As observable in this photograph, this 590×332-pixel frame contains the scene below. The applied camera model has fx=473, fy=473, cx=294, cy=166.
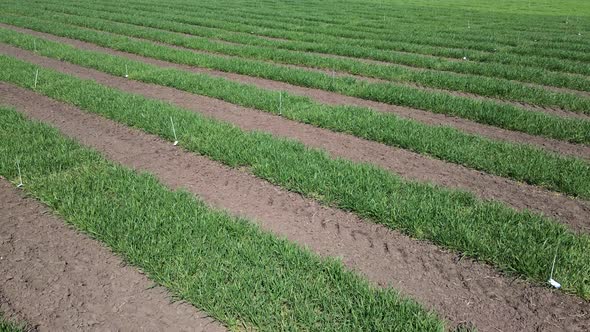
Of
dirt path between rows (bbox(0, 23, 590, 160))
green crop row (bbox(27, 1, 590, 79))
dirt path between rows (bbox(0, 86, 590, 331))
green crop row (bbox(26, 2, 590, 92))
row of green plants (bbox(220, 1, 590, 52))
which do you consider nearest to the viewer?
dirt path between rows (bbox(0, 86, 590, 331))

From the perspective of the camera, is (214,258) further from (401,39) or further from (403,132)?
(401,39)

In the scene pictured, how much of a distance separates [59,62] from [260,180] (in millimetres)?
11089

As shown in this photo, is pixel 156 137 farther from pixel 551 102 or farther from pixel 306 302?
pixel 551 102

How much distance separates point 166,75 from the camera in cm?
1227

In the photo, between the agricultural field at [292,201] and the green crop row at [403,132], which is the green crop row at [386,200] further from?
the green crop row at [403,132]

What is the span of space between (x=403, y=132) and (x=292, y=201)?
10.1ft

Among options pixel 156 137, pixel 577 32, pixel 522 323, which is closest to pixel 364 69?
pixel 156 137

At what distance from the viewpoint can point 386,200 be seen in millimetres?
5535

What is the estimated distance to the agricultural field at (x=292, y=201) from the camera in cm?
399

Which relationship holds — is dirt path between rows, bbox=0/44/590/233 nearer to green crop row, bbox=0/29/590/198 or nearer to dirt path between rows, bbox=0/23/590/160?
green crop row, bbox=0/29/590/198

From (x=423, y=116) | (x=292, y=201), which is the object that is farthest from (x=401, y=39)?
(x=292, y=201)

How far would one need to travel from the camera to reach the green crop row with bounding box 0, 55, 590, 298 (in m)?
4.46

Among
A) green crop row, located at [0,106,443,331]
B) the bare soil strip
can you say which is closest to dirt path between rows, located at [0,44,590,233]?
green crop row, located at [0,106,443,331]

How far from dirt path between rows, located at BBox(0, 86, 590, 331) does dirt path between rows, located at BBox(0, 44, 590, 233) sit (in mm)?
1607
